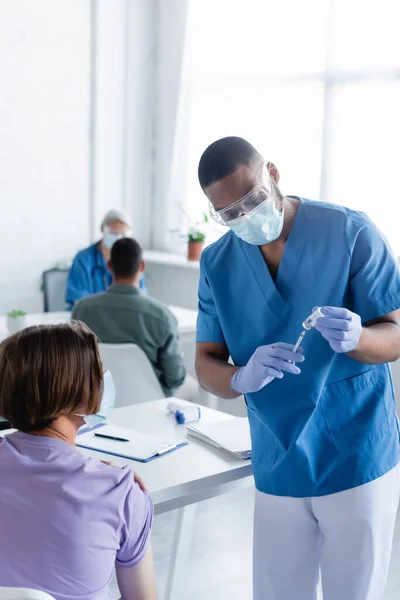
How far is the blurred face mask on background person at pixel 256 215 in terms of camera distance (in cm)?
133

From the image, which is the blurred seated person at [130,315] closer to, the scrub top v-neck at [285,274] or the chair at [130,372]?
the chair at [130,372]

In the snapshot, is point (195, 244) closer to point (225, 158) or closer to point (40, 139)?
point (40, 139)

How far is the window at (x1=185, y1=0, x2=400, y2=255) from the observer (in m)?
3.43

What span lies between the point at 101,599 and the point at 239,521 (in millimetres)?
1798

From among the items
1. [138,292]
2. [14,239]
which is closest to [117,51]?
[14,239]

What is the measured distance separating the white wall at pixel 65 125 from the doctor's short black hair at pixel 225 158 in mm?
3193

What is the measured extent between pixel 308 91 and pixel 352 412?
281 centimetres

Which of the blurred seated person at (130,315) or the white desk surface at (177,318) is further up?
the blurred seated person at (130,315)

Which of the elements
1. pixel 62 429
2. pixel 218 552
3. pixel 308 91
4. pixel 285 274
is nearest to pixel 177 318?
pixel 218 552

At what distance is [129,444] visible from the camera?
1.72 m

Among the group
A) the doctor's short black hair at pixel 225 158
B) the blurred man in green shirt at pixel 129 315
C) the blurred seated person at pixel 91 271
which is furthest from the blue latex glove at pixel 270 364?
the blurred seated person at pixel 91 271

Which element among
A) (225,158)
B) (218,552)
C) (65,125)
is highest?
(65,125)

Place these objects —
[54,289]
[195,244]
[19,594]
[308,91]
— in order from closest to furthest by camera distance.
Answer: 1. [19,594]
2. [308,91]
3. [54,289]
4. [195,244]

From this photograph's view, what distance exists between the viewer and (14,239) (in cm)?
435
